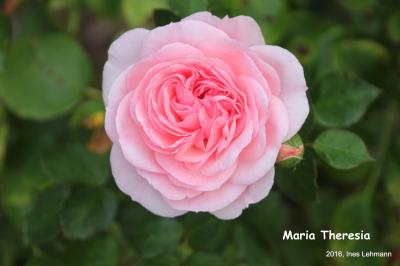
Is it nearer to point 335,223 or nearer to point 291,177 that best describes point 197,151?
point 291,177

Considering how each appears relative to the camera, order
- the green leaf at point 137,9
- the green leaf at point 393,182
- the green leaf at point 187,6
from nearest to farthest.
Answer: the green leaf at point 187,6 → the green leaf at point 393,182 → the green leaf at point 137,9

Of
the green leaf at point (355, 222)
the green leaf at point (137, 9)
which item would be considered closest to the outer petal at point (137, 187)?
the green leaf at point (355, 222)

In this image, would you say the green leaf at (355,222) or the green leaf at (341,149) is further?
the green leaf at (355,222)

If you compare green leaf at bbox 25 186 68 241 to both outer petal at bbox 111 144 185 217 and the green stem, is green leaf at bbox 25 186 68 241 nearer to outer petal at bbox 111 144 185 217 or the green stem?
outer petal at bbox 111 144 185 217

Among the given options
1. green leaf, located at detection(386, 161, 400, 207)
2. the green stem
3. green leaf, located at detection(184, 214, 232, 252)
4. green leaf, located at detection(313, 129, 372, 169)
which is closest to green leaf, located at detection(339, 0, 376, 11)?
the green stem

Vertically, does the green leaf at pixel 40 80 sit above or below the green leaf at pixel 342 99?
below

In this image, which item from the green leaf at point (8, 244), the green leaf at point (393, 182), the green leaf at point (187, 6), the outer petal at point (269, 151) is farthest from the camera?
the green leaf at point (8, 244)

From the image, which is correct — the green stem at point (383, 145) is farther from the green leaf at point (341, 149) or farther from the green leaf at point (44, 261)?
the green leaf at point (44, 261)

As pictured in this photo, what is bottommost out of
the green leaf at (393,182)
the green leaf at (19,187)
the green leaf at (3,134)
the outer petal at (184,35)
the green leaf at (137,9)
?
the green leaf at (19,187)
